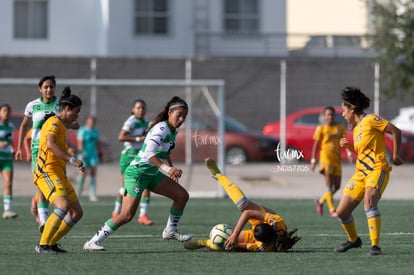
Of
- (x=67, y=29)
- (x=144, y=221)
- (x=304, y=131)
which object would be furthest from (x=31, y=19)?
(x=144, y=221)

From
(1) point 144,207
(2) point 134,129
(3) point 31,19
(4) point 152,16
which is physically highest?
(4) point 152,16

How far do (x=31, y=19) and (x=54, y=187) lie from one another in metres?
31.7

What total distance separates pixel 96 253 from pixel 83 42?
104 feet

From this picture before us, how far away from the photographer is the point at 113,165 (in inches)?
1079

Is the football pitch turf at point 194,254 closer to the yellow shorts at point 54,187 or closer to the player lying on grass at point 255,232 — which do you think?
the player lying on grass at point 255,232

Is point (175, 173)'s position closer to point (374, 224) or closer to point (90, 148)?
point (374, 224)

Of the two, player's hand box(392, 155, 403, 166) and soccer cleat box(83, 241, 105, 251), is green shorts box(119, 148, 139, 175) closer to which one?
soccer cleat box(83, 241, 105, 251)

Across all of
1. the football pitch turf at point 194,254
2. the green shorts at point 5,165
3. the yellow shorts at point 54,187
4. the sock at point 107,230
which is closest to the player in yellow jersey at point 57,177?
the yellow shorts at point 54,187

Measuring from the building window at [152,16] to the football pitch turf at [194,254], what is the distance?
81.3ft

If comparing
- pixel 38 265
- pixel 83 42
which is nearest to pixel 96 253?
pixel 38 265

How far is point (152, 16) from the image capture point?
4381 cm

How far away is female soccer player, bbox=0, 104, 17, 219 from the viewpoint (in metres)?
19.2

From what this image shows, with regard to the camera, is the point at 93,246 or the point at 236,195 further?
the point at 93,246

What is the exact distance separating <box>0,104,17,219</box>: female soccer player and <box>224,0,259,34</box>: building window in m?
25.5
